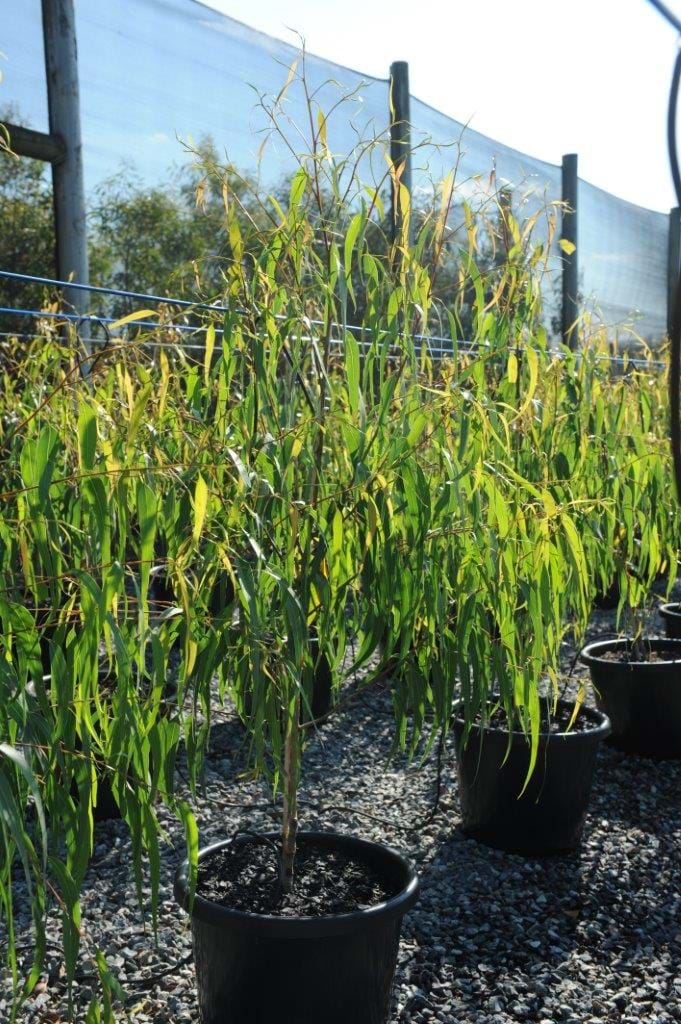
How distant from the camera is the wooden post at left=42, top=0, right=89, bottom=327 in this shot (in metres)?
3.63

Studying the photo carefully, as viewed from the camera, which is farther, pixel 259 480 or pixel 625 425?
pixel 625 425

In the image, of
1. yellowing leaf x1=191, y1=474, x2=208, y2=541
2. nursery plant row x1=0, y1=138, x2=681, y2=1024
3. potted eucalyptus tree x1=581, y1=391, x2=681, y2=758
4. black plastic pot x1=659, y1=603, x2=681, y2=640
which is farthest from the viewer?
black plastic pot x1=659, y1=603, x2=681, y2=640

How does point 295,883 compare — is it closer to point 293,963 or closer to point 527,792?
point 293,963

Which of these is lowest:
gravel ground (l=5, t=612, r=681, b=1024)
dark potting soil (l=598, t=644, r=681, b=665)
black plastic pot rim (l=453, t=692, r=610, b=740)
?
gravel ground (l=5, t=612, r=681, b=1024)

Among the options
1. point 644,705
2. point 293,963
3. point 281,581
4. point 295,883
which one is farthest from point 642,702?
point 281,581

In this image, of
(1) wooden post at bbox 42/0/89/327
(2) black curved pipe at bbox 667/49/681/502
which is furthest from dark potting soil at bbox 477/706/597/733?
(1) wooden post at bbox 42/0/89/327

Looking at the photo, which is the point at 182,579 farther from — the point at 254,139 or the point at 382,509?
the point at 254,139

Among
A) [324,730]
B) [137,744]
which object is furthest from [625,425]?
[137,744]

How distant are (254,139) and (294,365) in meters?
4.35

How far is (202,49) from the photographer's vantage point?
488 centimetres

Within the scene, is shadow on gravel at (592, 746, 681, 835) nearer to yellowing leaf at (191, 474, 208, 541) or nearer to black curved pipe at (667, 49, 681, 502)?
yellowing leaf at (191, 474, 208, 541)

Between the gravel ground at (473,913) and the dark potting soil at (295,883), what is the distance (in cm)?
10

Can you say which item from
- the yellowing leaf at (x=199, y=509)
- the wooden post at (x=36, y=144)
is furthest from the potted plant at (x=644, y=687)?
the wooden post at (x=36, y=144)

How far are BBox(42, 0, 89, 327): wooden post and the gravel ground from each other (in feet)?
6.46
